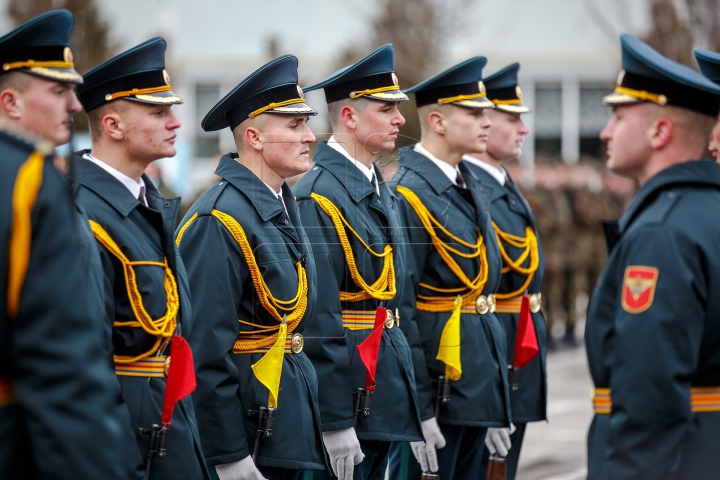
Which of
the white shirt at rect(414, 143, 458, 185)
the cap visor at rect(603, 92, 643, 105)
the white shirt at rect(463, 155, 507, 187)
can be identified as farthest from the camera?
the white shirt at rect(463, 155, 507, 187)

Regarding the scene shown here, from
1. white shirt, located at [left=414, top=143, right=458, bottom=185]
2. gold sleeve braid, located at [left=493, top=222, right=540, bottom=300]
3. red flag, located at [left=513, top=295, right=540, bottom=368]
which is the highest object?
white shirt, located at [left=414, top=143, right=458, bottom=185]

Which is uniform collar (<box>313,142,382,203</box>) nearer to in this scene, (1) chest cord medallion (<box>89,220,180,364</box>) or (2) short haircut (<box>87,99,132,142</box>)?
(2) short haircut (<box>87,99,132,142</box>)

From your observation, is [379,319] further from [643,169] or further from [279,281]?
[643,169]

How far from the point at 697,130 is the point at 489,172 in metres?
2.92

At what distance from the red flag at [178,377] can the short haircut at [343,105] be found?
181 cm

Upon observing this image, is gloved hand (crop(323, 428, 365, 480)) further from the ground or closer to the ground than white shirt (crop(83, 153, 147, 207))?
closer to the ground

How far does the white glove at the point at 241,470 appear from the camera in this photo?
3873mm

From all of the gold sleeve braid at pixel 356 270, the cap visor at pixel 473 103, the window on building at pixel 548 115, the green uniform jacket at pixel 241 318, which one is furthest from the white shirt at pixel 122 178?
the window on building at pixel 548 115

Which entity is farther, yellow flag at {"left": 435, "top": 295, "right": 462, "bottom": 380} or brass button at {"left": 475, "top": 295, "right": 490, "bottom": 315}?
brass button at {"left": 475, "top": 295, "right": 490, "bottom": 315}

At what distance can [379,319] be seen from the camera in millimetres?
4695

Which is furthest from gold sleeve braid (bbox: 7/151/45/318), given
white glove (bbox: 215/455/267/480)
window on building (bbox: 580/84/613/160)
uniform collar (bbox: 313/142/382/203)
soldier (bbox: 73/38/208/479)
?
window on building (bbox: 580/84/613/160)

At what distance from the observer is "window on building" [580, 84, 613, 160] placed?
2777 centimetres

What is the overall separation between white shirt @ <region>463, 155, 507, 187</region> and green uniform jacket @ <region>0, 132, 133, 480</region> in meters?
4.07

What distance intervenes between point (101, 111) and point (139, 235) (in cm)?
50
